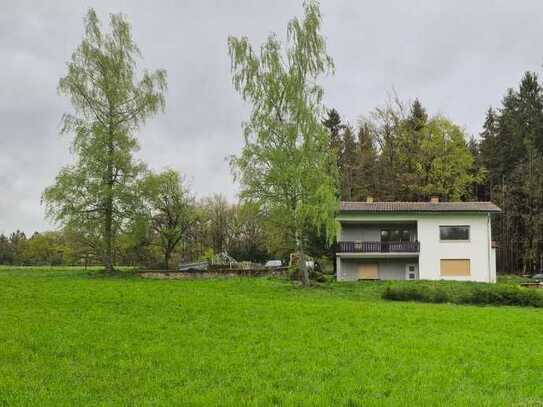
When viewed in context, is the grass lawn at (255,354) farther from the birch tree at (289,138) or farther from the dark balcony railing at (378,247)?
the dark balcony railing at (378,247)

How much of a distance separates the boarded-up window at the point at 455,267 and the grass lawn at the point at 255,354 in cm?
1805

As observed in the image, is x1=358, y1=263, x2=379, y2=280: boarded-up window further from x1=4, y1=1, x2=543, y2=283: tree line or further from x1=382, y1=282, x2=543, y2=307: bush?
x1=382, y1=282, x2=543, y2=307: bush

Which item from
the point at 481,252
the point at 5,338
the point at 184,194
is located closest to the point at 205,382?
the point at 5,338

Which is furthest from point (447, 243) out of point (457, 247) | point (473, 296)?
point (473, 296)

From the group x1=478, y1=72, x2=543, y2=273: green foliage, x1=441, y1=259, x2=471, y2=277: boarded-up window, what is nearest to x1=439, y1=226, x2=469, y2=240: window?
x1=441, y1=259, x2=471, y2=277: boarded-up window

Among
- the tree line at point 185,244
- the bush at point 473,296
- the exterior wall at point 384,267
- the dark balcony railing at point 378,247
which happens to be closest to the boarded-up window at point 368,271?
the exterior wall at point 384,267

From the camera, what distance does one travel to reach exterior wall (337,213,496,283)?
34.9m

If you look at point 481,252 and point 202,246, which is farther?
point 202,246

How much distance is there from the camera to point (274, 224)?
27344 mm

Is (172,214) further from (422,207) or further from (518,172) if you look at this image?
(518,172)

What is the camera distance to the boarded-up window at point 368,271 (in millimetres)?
36875

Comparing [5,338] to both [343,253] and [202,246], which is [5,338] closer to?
[343,253]

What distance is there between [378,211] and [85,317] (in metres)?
25.5

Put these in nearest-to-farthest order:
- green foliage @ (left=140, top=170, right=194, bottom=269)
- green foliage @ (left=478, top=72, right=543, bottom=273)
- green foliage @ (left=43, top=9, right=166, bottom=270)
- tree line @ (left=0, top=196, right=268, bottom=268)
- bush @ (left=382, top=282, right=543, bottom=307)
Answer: bush @ (left=382, top=282, right=543, bottom=307) < green foliage @ (left=43, top=9, right=166, bottom=270) < green foliage @ (left=140, top=170, right=194, bottom=269) < tree line @ (left=0, top=196, right=268, bottom=268) < green foliage @ (left=478, top=72, right=543, bottom=273)
